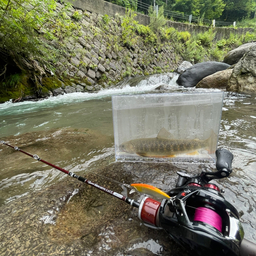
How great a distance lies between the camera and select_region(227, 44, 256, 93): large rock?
20.6ft

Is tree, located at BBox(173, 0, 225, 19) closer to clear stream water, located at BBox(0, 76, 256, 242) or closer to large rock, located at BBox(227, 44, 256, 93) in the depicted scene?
large rock, located at BBox(227, 44, 256, 93)

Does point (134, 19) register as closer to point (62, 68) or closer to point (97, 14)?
point (97, 14)

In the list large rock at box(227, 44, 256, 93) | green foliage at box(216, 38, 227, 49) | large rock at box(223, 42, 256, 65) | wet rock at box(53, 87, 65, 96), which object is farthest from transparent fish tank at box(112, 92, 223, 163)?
green foliage at box(216, 38, 227, 49)

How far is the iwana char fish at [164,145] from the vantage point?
1949mm

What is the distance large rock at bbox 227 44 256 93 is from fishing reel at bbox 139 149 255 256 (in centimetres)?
676

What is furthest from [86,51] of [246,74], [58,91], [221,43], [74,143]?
[221,43]

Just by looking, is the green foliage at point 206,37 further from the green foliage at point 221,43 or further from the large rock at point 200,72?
the large rock at point 200,72

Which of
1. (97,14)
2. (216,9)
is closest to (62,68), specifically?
(97,14)

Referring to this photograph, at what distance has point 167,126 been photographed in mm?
2072

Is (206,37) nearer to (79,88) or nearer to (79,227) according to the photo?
(79,88)

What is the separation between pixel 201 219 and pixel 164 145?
1.15m

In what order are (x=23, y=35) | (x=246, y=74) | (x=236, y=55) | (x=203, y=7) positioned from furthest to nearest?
(x=203, y=7)
(x=236, y=55)
(x=246, y=74)
(x=23, y=35)

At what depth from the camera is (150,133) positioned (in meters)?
2.08

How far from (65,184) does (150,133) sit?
114cm
